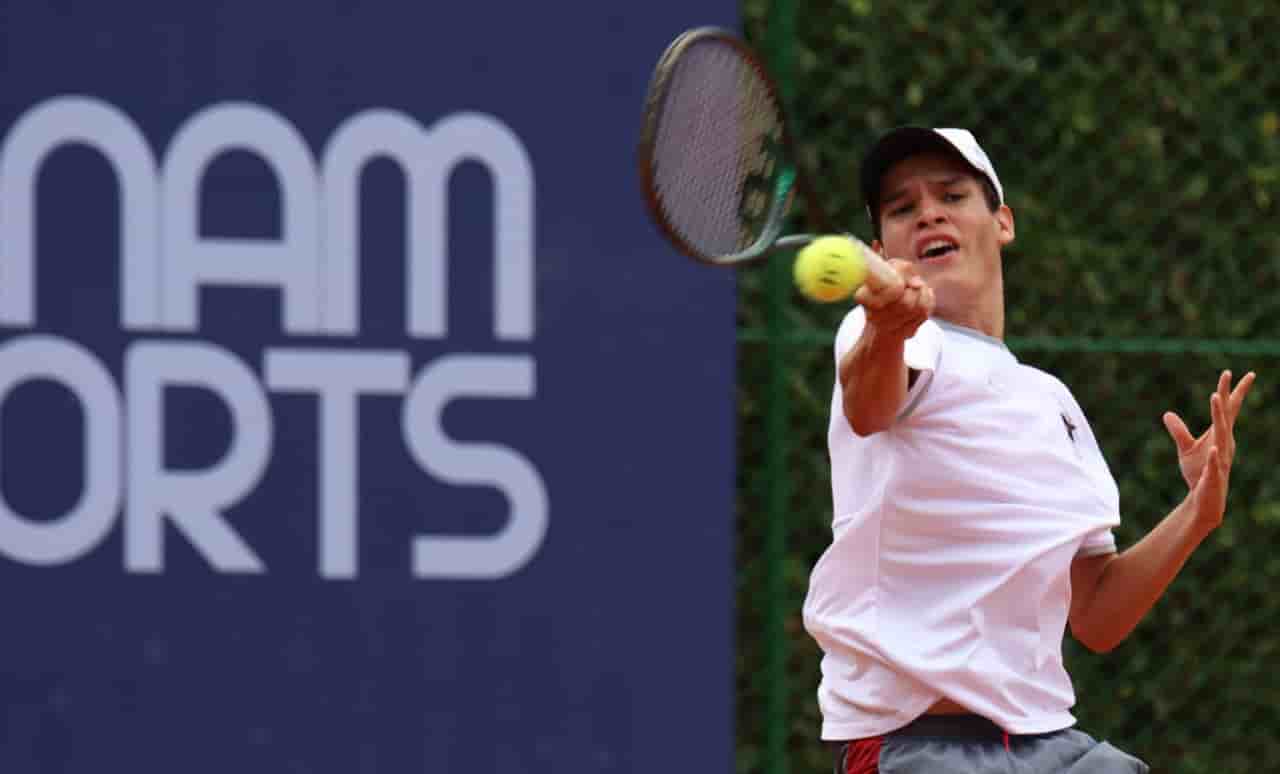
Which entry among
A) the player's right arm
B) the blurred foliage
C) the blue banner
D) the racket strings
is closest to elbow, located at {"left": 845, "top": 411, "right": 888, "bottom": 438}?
the player's right arm

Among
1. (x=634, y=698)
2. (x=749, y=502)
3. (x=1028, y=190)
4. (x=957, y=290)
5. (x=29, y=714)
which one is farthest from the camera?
(x=1028, y=190)

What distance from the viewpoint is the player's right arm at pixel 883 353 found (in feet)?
9.39

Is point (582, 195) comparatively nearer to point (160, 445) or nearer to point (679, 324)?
point (679, 324)

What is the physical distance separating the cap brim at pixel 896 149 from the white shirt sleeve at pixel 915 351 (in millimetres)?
335

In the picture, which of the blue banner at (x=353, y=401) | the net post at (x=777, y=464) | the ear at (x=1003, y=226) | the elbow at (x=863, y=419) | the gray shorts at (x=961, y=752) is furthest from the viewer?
the net post at (x=777, y=464)

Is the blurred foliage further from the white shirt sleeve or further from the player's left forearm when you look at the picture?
the white shirt sleeve

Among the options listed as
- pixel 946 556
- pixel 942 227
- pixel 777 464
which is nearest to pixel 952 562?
pixel 946 556

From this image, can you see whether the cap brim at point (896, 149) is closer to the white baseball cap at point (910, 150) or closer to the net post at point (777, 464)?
the white baseball cap at point (910, 150)

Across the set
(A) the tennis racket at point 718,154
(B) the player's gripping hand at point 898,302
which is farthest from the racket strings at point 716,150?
(B) the player's gripping hand at point 898,302

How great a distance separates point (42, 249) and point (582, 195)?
1.05 metres

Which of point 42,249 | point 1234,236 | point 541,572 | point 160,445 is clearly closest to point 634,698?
point 541,572

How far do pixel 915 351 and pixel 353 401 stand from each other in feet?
5.18

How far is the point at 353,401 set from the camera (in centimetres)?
449

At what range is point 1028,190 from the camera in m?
5.39
